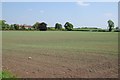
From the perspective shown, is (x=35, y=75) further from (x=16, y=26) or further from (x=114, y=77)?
(x=16, y=26)

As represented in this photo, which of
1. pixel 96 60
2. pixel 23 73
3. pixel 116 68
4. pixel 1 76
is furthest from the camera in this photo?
pixel 96 60

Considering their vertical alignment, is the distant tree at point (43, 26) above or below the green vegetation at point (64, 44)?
above

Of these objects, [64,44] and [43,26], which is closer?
[64,44]

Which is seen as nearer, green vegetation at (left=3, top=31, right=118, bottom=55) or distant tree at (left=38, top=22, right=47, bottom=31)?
green vegetation at (left=3, top=31, right=118, bottom=55)

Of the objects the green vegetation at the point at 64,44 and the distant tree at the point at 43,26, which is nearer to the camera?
the green vegetation at the point at 64,44

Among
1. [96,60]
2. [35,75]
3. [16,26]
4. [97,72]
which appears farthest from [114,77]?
[16,26]

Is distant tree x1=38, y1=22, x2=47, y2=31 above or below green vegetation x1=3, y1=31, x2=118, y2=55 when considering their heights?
above

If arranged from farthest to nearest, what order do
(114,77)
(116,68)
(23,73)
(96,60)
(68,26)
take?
(68,26) → (96,60) → (116,68) → (23,73) → (114,77)

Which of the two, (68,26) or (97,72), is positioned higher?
(68,26)

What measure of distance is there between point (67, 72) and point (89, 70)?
76 cm

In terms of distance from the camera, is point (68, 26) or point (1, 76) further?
point (68, 26)

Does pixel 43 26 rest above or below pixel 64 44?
above

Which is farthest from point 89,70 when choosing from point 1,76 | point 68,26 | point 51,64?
point 68,26

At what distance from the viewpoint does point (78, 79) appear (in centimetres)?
673
